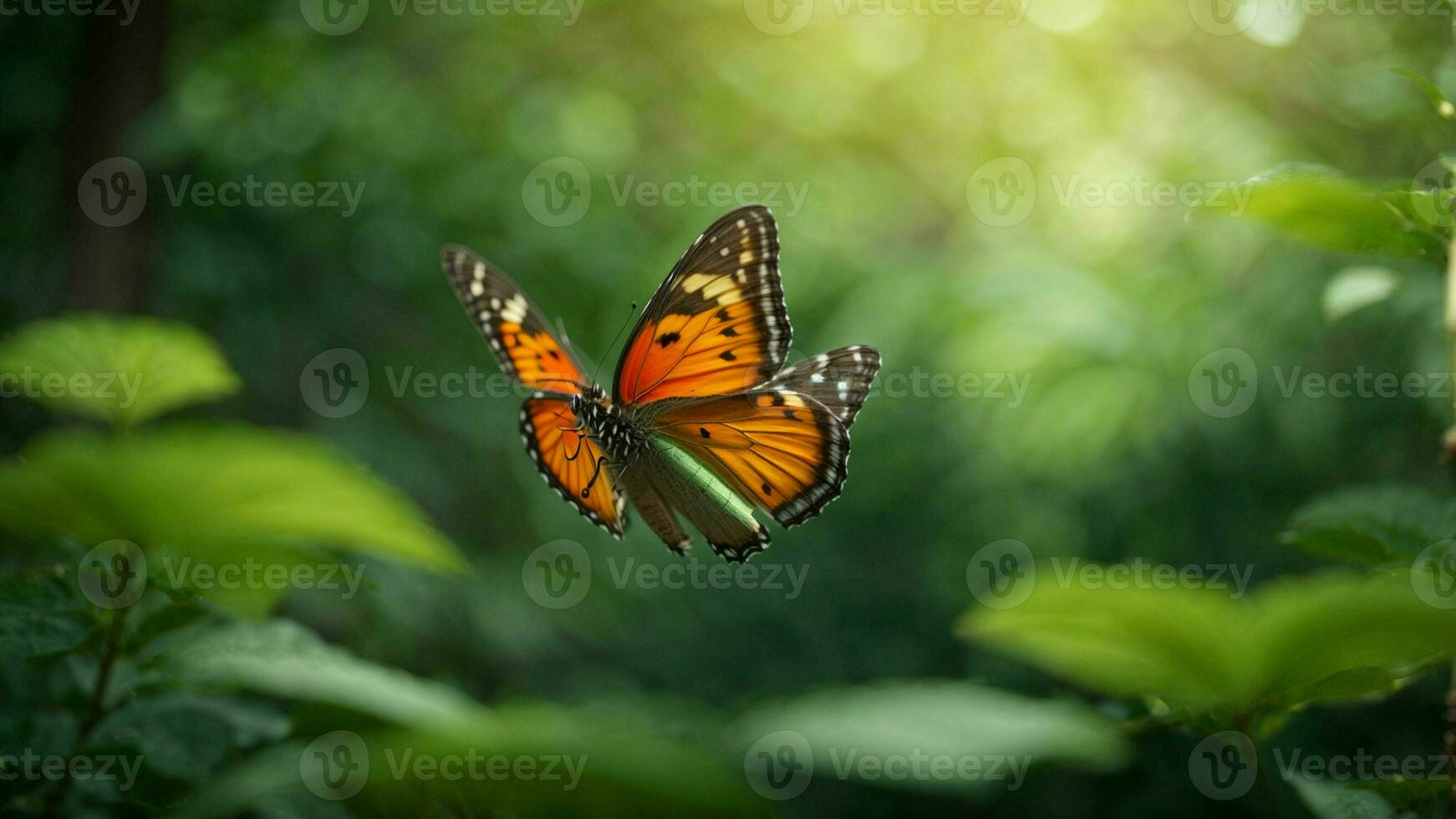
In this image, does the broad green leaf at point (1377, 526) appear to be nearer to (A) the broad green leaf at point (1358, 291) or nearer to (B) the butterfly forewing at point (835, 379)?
(A) the broad green leaf at point (1358, 291)

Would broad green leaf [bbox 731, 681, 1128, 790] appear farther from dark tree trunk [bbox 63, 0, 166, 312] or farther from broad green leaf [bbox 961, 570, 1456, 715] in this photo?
dark tree trunk [bbox 63, 0, 166, 312]

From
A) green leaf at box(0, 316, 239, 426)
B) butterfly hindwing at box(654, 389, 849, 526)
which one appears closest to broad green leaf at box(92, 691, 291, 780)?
green leaf at box(0, 316, 239, 426)

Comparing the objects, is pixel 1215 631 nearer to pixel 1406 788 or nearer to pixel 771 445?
pixel 1406 788

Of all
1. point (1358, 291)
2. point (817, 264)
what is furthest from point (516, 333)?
point (817, 264)

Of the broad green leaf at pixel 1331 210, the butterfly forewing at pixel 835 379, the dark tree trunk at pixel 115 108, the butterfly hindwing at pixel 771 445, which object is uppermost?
the dark tree trunk at pixel 115 108

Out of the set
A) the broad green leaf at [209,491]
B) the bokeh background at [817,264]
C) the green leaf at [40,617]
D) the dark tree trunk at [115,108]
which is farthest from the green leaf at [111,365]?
the dark tree trunk at [115,108]
